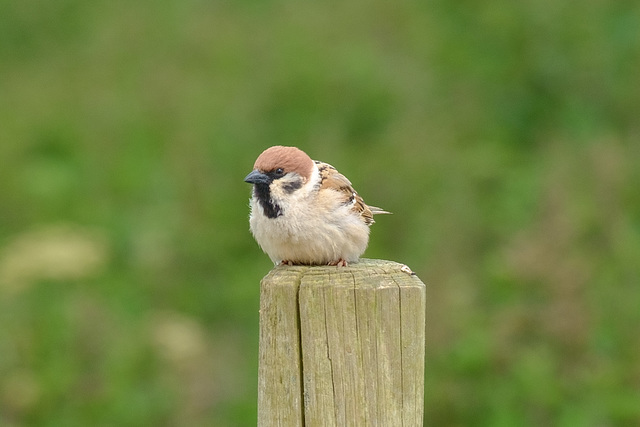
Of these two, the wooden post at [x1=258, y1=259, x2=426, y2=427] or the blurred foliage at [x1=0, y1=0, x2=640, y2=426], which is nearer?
the wooden post at [x1=258, y1=259, x2=426, y2=427]

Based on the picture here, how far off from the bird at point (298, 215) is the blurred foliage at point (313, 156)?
6.84ft

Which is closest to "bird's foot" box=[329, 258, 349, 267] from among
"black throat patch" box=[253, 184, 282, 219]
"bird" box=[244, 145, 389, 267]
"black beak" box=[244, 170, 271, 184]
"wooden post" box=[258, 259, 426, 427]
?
"bird" box=[244, 145, 389, 267]

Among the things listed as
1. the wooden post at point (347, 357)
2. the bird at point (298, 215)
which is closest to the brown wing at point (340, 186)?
the bird at point (298, 215)

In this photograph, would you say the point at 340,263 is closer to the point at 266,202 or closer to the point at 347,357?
the point at 266,202

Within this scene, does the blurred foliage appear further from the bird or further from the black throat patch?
the black throat patch

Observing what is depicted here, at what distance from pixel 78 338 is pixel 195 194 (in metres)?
2.66

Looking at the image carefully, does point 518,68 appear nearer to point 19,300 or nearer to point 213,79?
point 213,79

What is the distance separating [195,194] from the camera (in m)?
8.55

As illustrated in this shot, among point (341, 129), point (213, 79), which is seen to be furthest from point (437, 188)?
point (213, 79)

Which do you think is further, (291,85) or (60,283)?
(291,85)

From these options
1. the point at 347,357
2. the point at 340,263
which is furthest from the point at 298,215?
the point at 347,357

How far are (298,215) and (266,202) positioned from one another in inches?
5.4

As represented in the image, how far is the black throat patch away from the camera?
393 cm

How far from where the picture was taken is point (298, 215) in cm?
393
